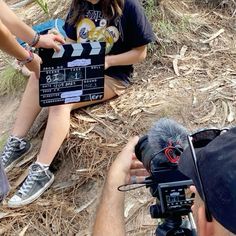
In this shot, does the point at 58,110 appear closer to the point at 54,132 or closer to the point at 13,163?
the point at 54,132

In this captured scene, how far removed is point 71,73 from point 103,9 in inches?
25.7

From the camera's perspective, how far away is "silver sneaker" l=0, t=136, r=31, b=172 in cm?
362

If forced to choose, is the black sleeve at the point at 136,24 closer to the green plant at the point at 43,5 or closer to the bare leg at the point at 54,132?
the bare leg at the point at 54,132

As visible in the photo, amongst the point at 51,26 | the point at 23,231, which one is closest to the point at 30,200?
the point at 23,231

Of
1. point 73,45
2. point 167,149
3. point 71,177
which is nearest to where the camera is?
point 167,149

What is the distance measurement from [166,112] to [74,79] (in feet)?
2.48

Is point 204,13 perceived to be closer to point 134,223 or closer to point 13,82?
point 13,82

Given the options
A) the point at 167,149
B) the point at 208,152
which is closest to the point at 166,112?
the point at 167,149

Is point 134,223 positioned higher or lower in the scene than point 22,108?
lower

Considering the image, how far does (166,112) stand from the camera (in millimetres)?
3664

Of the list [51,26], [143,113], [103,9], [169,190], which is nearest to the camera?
[169,190]

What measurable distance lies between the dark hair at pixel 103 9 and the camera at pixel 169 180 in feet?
6.00

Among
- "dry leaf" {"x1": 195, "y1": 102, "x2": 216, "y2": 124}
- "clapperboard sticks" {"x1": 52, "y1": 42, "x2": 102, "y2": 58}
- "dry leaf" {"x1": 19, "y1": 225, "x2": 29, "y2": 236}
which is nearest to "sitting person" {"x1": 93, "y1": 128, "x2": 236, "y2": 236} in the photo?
"clapperboard sticks" {"x1": 52, "y1": 42, "x2": 102, "y2": 58}

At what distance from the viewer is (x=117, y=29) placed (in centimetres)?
364
